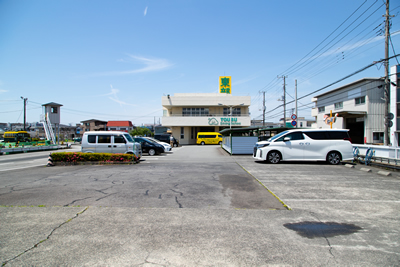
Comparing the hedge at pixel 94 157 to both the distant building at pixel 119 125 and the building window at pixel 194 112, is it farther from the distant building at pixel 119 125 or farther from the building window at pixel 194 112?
the distant building at pixel 119 125

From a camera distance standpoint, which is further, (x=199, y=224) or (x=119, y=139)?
(x=119, y=139)

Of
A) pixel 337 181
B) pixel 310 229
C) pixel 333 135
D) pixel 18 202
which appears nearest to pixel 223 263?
pixel 310 229

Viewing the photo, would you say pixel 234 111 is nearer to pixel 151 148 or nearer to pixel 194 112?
pixel 194 112

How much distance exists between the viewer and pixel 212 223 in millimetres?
4168

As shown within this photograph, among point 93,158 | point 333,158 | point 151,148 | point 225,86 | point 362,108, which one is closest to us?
point 333,158

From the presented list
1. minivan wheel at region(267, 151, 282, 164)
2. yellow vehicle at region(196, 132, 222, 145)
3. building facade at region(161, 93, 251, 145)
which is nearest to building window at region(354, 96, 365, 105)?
building facade at region(161, 93, 251, 145)

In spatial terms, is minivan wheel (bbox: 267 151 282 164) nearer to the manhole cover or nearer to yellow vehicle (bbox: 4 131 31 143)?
the manhole cover

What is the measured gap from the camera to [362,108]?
3459 centimetres

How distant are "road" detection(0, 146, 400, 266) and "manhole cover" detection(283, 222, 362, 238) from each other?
2 centimetres

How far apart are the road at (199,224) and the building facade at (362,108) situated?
2776cm

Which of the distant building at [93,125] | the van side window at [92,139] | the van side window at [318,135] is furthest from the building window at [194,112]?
the distant building at [93,125]

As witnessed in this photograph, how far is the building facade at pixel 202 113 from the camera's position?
43688 millimetres

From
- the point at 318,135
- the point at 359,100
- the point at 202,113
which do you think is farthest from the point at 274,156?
the point at 202,113

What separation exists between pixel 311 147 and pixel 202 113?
114ft
